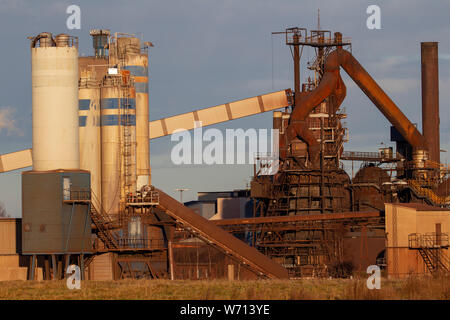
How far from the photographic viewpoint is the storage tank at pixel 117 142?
185 ft

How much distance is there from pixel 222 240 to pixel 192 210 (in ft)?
20.1

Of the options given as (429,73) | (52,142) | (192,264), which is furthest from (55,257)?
(429,73)

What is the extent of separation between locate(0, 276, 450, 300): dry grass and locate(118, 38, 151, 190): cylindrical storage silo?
79.5 feet

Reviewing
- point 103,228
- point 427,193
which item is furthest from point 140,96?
point 427,193

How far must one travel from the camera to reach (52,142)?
50.4m

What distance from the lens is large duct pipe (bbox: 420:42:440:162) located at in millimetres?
76562

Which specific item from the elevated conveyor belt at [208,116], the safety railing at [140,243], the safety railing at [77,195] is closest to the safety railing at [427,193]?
the elevated conveyor belt at [208,116]

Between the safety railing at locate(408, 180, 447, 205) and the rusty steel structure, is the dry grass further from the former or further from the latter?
the safety railing at locate(408, 180, 447, 205)

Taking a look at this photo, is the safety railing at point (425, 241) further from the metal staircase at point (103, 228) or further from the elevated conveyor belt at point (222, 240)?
the metal staircase at point (103, 228)

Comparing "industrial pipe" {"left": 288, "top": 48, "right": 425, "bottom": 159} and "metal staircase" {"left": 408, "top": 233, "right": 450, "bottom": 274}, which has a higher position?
"industrial pipe" {"left": 288, "top": 48, "right": 425, "bottom": 159}

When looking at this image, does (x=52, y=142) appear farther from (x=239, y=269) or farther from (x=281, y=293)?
(x=281, y=293)

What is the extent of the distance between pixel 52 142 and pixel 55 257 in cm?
618

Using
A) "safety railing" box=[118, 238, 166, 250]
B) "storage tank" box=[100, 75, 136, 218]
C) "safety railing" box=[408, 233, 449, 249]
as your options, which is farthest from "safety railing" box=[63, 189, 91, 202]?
"safety railing" box=[408, 233, 449, 249]

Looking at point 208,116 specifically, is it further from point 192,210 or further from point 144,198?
point 144,198
